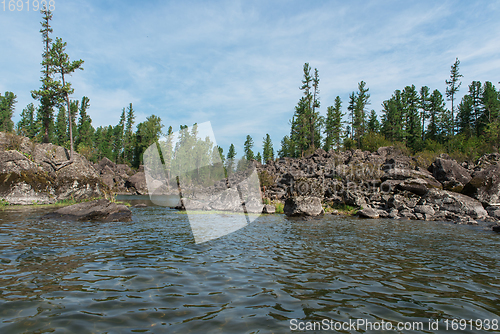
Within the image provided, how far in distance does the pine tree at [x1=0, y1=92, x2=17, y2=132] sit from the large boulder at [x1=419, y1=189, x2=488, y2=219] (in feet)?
392

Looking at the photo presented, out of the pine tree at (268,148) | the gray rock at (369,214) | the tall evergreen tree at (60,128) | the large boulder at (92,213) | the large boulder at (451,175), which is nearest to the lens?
the large boulder at (92,213)

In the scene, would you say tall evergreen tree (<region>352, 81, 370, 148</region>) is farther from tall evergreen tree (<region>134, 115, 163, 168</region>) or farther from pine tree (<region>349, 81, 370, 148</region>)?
tall evergreen tree (<region>134, 115, 163, 168</region>)

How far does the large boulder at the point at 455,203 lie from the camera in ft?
64.3

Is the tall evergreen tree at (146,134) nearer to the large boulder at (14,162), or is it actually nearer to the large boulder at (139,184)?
the large boulder at (139,184)

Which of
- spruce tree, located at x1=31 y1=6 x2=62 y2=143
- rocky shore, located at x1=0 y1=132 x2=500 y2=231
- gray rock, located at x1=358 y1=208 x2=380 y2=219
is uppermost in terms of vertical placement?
spruce tree, located at x1=31 y1=6 x2=62 y2=143

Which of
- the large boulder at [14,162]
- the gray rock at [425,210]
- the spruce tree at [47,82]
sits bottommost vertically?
the gray rock at [425,210]

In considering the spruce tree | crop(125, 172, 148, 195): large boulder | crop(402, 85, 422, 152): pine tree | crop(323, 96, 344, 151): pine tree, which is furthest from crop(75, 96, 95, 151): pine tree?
crop(402, 85, 422, 152): pine tree

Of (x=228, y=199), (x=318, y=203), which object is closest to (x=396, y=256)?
(x=318, y=203)

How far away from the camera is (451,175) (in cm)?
2536

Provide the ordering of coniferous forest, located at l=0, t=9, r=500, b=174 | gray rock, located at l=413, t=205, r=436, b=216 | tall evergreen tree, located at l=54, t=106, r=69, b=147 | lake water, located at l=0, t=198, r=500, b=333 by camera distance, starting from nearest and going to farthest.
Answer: lake water, located at l=0, t=198, r=500, b=333
gray rock, located at l=413, t=205, r=436, b=216
coniferous forest, located at l=0, t=9, r=500, b=174
tall evergreen tree, located at l=54, t=106, r=69, b=147

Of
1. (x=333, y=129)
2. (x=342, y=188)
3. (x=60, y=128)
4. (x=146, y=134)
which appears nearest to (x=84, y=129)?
(x=60, y=128)

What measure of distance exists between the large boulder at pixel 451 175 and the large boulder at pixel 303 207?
1300 cm

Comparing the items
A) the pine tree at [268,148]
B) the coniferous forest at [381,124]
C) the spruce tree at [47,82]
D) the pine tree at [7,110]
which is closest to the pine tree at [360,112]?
the coniferous forest at [381,124]

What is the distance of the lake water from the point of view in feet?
13.8
